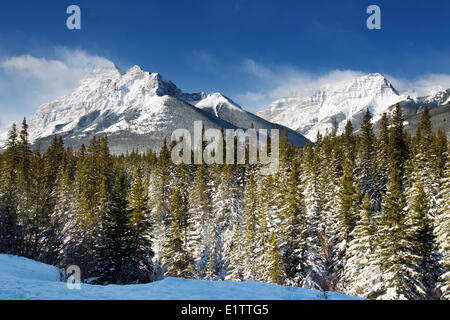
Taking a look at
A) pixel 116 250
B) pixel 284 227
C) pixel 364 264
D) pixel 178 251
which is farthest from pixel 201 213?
pixel 364 264

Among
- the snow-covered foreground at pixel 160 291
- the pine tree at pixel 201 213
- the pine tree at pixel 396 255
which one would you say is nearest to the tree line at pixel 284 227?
the pine tree at pixel 396 255

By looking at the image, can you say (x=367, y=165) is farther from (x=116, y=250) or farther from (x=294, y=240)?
(x=116, y=250)

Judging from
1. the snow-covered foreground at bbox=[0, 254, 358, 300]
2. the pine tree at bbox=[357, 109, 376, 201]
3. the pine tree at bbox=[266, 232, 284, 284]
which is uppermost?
the pine tree at bbox=[357, 109, 376, 201]

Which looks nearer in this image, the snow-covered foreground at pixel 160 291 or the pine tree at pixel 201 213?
the snow-covered foreground at pixel 160 291

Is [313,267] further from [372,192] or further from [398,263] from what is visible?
[372,192]

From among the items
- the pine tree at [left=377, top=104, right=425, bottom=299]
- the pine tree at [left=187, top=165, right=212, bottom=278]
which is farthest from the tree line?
the pine tree at [left=187, top=165, right=212, bottom=278]

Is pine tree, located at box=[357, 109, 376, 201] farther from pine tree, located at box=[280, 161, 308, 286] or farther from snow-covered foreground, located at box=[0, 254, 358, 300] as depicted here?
snow-covered foreground, located at box=[0, 254, 358, 300]

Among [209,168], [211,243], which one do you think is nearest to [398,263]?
[211,243]

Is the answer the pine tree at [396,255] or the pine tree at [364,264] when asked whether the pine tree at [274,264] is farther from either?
the pine tree at [396,255]

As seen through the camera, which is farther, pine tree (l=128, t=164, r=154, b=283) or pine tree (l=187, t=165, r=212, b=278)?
pine tree (l=187, t=165, r=212, b=278)

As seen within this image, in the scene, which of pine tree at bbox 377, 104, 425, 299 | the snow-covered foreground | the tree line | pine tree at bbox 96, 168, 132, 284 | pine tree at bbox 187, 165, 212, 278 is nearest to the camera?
the snow-covered foreground

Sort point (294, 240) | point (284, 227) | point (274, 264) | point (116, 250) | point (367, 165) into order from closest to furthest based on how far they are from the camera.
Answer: point (116, 250) → point (274, 264) → point (294, 240) → point (284, 227) → point (367, 165)

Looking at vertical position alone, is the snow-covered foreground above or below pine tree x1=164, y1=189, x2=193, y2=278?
above

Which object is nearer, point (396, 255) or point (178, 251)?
point (396, 255)
